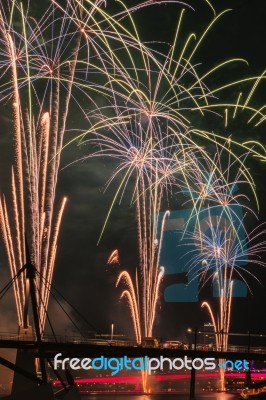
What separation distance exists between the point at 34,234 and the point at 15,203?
3.22 meters

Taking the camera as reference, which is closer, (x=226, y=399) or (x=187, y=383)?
(x=226, y=399)

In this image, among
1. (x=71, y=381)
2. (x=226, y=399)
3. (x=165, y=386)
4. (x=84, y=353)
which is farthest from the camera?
(x=165, y=386)

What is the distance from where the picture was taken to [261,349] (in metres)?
63.2

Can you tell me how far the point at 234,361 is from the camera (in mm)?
60469

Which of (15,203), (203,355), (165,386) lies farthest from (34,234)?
(165,386)

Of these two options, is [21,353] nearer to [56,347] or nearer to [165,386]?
[56,347]

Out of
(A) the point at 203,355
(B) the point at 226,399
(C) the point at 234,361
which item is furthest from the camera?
(B) the point at 226,399

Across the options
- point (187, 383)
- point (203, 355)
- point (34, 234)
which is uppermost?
point (34, 234)

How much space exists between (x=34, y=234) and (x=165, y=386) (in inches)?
2612

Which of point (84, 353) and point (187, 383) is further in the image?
point (187, 383)

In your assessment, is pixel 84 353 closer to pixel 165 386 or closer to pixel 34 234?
pixel 34 234

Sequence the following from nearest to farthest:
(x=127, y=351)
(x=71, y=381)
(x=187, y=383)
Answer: (x=71, y=381) < (x=127, y=351) < (x=187, y=383)

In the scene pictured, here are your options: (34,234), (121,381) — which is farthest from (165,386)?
(34,234)

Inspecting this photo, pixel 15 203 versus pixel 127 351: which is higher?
pixel 15 203
